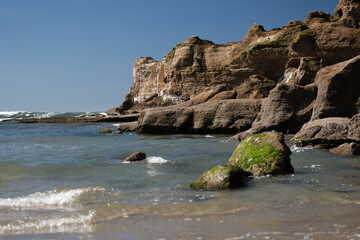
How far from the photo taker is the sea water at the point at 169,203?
4.21m

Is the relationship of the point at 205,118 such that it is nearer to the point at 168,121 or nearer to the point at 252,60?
the point at 168,121

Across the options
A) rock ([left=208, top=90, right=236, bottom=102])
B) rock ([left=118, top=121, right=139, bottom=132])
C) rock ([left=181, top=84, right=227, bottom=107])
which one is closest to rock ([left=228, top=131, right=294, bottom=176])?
rock ([left=118, top=121, right=139, bottom=132])

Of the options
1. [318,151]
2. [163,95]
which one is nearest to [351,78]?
[318,151]

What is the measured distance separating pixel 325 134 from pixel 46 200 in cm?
957

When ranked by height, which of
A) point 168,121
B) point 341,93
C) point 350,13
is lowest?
point 168,121

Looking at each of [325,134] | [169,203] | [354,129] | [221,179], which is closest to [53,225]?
[169,203]

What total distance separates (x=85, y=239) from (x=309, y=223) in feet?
8.79

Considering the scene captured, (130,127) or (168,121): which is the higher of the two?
(168,121)

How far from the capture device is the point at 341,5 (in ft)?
99.7

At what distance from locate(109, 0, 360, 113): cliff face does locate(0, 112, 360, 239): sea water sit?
1768 cm

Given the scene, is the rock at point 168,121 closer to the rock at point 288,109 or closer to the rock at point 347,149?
the rock at point 288,109

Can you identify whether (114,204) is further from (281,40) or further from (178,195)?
(281,40)

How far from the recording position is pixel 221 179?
253 inches

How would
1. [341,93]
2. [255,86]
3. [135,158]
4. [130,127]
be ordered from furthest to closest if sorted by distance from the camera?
[255,86], [130,127], [341,93], [135,158]
